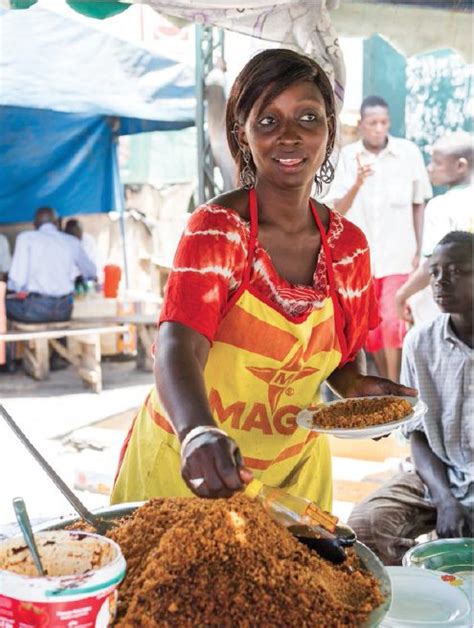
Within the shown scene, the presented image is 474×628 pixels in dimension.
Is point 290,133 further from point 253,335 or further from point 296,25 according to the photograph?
point 296,25

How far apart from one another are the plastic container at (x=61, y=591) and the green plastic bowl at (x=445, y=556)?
0.89 m

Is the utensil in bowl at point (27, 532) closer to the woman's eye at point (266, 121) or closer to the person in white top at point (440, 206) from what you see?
the woman's eye at point (266, 121)

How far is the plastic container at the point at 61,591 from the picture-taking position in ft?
2.49

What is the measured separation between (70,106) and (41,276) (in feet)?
5.18

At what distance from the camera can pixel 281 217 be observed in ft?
4.93

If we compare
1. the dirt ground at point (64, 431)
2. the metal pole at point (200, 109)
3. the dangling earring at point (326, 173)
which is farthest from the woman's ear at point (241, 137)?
the metal pole at point (200, 109)

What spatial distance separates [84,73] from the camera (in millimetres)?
5305

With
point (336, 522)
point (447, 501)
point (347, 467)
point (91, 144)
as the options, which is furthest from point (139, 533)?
point (91, 144)

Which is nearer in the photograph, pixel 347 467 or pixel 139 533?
pixel 139 533

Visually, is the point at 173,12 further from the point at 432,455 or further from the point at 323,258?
the point at 432,455

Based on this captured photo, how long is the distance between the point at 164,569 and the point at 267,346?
557mm

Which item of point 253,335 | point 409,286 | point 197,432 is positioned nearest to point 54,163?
point 409,286

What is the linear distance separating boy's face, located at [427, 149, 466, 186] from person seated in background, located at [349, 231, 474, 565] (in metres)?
1.50

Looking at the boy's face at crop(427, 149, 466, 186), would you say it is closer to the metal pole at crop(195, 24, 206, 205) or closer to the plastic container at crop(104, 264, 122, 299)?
the metal pole at crop(195, 24, 206, 205)
